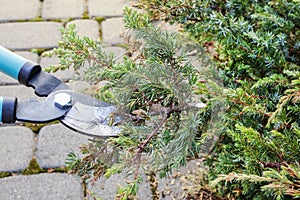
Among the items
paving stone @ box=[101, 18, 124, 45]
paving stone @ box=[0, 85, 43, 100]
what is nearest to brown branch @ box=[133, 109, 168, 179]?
paving stone @ box=[0, 85, 43, 100]

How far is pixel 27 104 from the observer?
4.25 feet

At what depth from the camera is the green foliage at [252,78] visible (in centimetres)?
111

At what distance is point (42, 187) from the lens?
6.07ft

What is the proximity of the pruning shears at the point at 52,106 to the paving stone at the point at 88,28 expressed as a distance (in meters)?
1.32

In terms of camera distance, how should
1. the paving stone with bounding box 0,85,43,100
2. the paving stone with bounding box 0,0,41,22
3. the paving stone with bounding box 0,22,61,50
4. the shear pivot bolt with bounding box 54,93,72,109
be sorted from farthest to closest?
1. the paving stone with bounding box 0,0,41,22
2. the paving stone with bounding box 0,22,61,50
3. the paving stone with bounding box 0,85,43,100
4. the shear pivot bolt with bounding box 54,93,72,109

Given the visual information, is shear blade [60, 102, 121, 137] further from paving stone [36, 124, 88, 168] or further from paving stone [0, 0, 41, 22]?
paving stone [0, 0, 41, 22]

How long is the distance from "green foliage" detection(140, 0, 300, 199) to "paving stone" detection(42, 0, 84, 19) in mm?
1339

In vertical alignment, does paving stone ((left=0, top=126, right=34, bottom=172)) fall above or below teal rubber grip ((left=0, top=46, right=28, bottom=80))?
below

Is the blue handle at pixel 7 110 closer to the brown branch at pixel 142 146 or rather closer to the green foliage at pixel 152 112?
the green foliage at pixel 152 112

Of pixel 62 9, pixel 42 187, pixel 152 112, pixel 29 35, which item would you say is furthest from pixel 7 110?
pixel 62 9

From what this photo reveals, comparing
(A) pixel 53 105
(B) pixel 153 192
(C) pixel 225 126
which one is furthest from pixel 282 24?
(B) pixel 153 192

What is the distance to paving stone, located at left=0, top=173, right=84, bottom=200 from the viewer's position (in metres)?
1.81

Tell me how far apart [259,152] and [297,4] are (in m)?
0.54

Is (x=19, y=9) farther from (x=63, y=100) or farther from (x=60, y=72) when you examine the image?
(x=63, y=100)
